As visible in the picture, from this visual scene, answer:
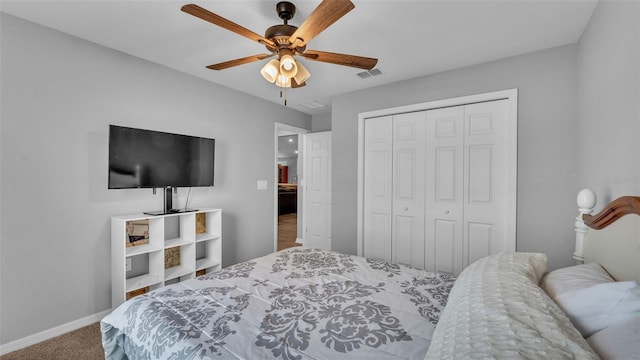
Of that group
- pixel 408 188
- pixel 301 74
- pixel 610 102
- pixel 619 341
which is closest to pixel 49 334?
Result: pixel 301 74

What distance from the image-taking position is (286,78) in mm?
1997

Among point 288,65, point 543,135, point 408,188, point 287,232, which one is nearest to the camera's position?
point 288,65

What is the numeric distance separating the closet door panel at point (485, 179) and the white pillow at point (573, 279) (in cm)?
157

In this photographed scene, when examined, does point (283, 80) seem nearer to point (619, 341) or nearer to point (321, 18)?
point (321, 18)

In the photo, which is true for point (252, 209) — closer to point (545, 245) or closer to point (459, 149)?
point (459, 149)

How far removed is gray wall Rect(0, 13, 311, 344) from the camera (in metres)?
1.99

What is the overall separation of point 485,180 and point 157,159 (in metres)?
3.31

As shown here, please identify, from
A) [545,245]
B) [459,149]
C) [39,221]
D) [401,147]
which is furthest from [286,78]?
→ [545,245]

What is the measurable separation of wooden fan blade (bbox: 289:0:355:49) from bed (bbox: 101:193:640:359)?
4.62ft

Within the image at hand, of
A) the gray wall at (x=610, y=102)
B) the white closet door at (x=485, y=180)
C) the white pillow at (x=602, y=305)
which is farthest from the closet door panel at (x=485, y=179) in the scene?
the white pillow at (x=602, y=305)

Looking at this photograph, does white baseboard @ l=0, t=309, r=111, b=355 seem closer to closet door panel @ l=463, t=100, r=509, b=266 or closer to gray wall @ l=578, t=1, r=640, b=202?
closet door panel @ l=463, t=100, r=509, b=266

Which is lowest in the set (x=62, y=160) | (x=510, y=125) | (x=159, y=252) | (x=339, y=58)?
(x=159, y=252)

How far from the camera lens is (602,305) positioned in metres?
0.85

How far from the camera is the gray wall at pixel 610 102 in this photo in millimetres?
1288
